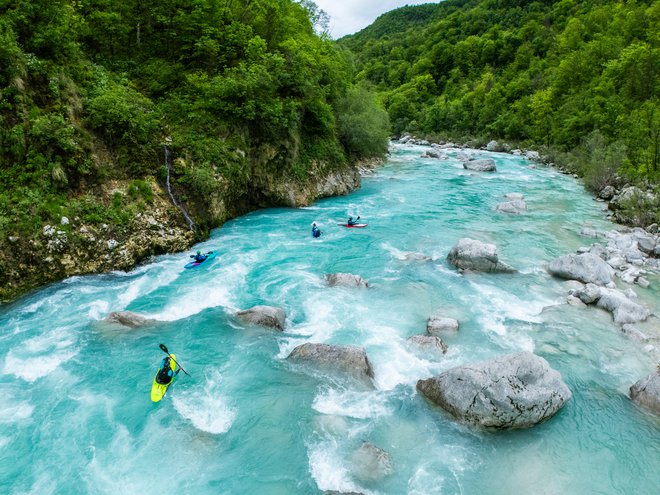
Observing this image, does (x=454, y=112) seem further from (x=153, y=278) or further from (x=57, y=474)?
(x=57, y=474)

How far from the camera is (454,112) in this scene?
7181 cm

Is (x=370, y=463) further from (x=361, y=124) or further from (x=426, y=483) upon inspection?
(x=361, y=124)

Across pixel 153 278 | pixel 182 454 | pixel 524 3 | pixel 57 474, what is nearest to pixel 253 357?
pixel 182 454

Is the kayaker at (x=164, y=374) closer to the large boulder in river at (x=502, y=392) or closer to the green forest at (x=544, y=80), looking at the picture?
the large boulder in river at (x=502, y=392)

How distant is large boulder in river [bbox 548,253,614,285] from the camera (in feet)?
50.2

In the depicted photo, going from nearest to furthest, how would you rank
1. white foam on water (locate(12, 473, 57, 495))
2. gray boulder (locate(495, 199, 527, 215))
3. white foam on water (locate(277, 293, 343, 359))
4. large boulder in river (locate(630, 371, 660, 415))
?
white foam on water (locate(12, 473, 57, 495)), large boulder in river (locate(630, 371, 660, 415)), white foam on water (locate(277, 293, 343, 359)), gray boulder (locate(495, 199, 527, 215))

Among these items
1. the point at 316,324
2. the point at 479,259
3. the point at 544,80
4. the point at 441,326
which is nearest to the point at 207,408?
the point at 316,324

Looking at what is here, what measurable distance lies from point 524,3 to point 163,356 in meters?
132

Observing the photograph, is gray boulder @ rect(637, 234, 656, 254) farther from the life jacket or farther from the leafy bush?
the life jacket

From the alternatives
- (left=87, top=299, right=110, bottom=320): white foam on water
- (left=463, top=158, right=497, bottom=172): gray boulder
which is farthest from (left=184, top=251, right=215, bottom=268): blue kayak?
(left=463, top=158, right=497, bottom=172): gray boulder

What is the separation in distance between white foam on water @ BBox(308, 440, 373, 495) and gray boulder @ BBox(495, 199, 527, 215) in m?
21.9

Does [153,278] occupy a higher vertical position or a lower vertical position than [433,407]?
higher

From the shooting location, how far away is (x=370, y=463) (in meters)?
7.95

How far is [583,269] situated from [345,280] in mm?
9475
